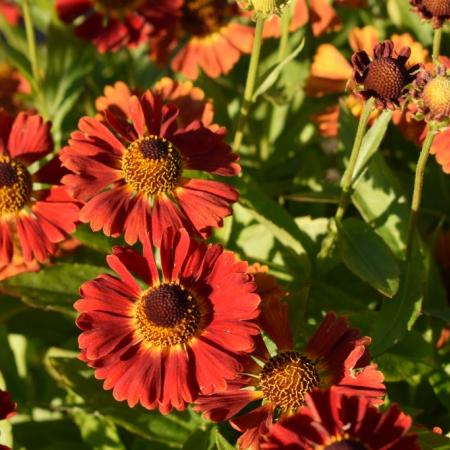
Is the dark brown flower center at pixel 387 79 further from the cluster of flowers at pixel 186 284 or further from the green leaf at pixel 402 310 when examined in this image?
the green leaf at pixel 402 310

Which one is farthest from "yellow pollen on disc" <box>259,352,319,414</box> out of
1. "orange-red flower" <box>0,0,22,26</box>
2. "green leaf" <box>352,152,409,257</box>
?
"orange-red flower" <box>0,0,22,26</box>

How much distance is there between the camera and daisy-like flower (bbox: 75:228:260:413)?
110cm

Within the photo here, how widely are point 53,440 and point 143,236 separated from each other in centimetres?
53

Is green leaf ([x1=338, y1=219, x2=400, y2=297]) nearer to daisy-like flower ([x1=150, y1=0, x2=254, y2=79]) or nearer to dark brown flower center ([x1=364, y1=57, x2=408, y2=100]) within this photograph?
dark brown flower center ([x1=364, y1=57, x2=408, y2=100])

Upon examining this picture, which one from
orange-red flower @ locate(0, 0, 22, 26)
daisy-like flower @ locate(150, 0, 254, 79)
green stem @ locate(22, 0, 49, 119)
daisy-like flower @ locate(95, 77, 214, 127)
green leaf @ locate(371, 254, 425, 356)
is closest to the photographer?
green leaf @ locate(371, 254, 425, 356)

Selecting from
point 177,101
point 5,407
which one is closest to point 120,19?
point 177,101

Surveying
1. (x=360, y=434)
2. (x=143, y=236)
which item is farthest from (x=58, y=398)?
(x=360, y=434)

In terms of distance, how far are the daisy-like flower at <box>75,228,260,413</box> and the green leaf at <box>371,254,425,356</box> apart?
0.89ft

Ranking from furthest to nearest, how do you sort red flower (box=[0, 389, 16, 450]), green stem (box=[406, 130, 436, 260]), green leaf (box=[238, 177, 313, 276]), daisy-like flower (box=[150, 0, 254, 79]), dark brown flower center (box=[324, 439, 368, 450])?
1. daisy-like flower (box=[150, 0, 254, 79])
2. green leaf (box=[238, 177, 313, 276])
3. green stem (box=[406, 130, 436, 260])
4. red flower (box=[0, 389, 16, 450])
5. dark brown flower center (box=[324, 439, 368, 450])

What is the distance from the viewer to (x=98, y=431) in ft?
4.75

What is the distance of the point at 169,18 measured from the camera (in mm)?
1855

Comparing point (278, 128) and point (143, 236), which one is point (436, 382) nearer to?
point (143, 236)

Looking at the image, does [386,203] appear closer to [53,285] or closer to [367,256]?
[367,256]

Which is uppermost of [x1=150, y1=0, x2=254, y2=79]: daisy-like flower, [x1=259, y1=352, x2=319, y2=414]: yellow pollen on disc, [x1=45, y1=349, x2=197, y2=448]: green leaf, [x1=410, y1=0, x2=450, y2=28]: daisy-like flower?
[x1=410, y1=0, x2=450, y2=28]: daisy-like flower
